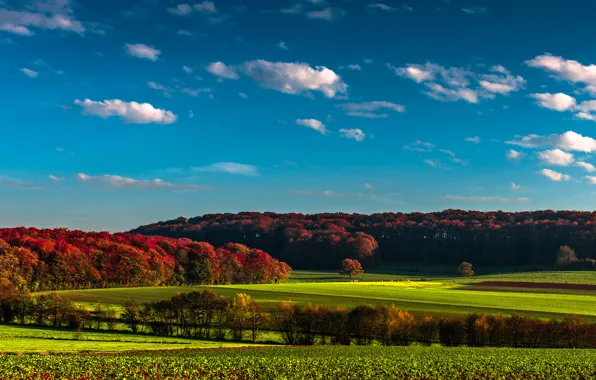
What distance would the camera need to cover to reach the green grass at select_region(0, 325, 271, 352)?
5028cm

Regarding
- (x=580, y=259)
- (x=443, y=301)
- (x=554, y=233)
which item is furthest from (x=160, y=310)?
(x=554, y=233)

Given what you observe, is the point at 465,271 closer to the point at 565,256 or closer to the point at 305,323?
the point at 565,256

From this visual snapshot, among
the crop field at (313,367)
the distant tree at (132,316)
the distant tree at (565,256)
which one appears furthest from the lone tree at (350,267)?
the crop field at (313,367)

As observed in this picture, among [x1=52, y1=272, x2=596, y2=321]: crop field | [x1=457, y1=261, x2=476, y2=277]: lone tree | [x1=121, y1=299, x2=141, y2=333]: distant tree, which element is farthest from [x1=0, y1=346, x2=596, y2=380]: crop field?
[x1=457, y1=261, x2=476, y2=277]: lone tree

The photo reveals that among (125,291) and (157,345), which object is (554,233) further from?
(157,345)

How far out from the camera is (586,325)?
5947cm

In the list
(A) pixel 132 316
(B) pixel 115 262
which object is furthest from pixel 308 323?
(B) pixel 115 262

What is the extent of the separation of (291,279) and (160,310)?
90052 millimetres

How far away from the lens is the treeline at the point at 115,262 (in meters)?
114

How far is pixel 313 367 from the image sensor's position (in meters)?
36.8

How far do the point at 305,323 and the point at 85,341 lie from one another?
25.3 metres

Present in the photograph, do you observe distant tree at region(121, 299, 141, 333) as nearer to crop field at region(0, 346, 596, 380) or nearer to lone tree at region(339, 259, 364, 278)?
crop field at region(0, 346, 596, 380)

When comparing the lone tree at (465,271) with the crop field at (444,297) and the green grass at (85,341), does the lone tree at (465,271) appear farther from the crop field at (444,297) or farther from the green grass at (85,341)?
the green grass at (85,341)

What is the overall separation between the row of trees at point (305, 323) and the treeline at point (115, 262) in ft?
102
